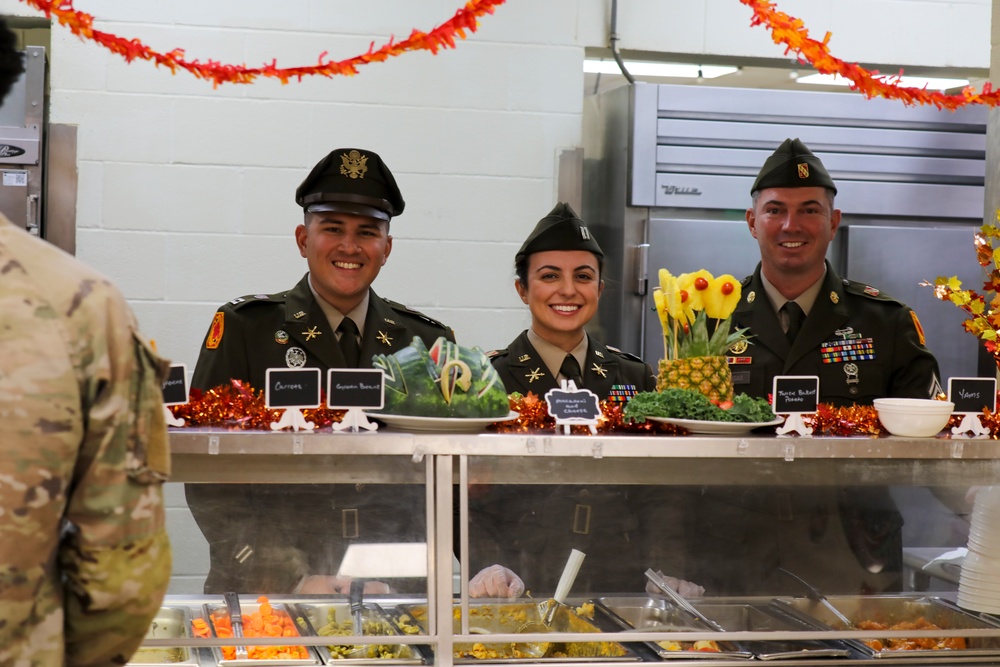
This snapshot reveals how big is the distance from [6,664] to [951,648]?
1.80 m

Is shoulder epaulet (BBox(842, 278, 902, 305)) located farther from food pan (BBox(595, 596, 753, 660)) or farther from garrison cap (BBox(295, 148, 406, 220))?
food pan (BBox(595, 596, 753, 660))

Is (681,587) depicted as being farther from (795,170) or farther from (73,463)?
(795,170)

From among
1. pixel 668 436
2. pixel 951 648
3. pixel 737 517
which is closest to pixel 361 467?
pixel 668 436

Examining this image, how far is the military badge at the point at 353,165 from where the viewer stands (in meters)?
3.11

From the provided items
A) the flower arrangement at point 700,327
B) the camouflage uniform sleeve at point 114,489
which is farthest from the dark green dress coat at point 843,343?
the camouflage uniform sleeve at point 114,489

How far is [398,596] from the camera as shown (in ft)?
6.63

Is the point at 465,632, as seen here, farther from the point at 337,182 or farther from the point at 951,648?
the point at 337,182

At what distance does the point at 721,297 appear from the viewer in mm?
2246

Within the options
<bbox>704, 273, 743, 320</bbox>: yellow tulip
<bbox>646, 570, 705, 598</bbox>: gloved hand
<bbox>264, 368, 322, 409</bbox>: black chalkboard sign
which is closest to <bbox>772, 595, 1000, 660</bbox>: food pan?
<bbox>646, 570, 705, 598</bbox>: gloved hand

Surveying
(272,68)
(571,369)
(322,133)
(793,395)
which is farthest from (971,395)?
(322,133)

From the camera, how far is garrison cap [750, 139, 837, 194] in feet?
10.9

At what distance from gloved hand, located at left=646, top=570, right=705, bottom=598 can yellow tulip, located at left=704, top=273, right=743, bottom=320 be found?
55 centimetres

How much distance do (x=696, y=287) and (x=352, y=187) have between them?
4.07ft

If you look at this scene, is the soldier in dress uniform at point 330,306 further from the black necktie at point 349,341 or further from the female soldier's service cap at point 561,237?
the female soldier's service cap at point 561,237
